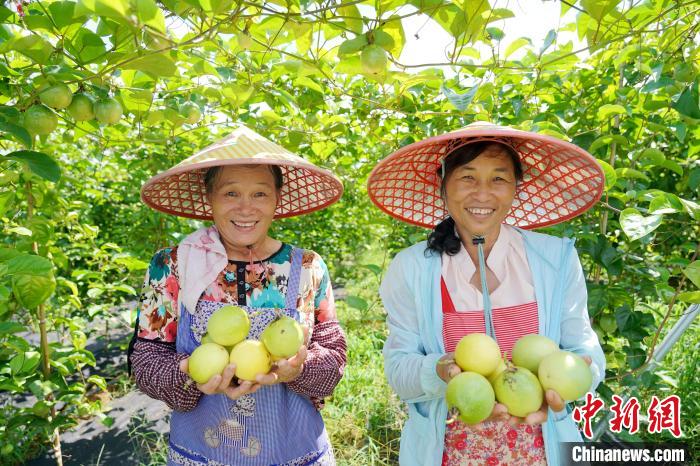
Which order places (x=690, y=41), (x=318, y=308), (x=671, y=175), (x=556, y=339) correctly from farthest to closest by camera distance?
(x=671, y=175) < (x=690, y=41) < (x=318, y=308) < (x=556, y=339)

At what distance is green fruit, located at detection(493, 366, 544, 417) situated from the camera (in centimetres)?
112

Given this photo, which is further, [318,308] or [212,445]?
[318,308]

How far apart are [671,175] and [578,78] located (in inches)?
47.8

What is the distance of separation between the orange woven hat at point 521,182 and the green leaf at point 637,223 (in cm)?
11

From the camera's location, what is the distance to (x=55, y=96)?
133 cm

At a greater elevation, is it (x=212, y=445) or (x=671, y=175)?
(x=671, y=175)

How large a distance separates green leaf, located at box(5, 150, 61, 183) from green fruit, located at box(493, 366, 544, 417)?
3.98 feet

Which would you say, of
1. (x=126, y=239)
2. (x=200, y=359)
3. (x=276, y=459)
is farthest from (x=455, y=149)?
(x=126, y=239)

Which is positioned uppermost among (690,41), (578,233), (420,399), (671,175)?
(690,41)

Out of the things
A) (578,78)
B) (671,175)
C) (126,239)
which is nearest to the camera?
(578,78)

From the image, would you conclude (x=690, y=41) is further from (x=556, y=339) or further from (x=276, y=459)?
(x=276, y=459)

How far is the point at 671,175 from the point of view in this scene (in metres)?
3.21

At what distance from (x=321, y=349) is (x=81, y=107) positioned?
0.99 m

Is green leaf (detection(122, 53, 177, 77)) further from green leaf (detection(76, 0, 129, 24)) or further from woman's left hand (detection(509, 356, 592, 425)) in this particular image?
woman's left hand (detection(509, 356, 592, 425))
